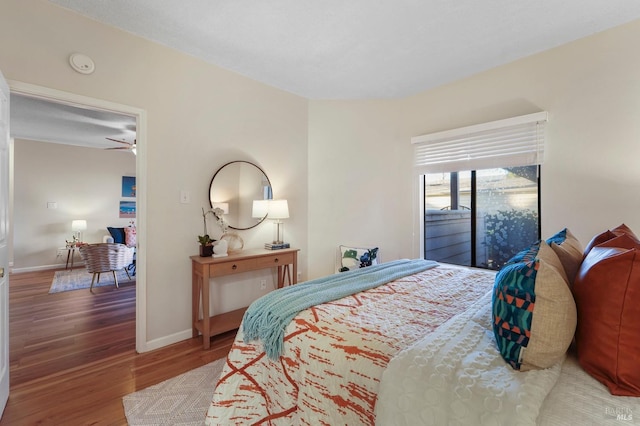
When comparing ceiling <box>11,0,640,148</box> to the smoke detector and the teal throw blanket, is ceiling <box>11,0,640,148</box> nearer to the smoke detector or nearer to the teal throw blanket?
the smoke detector

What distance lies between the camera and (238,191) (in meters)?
3.00

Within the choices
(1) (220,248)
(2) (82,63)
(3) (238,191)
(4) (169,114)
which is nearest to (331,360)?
(1) (220,248)

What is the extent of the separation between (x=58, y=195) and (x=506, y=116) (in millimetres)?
7540

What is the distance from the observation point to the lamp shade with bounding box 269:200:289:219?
3.11m

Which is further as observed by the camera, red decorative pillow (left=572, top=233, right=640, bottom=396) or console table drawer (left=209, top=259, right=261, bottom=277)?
console table drawer (left=209, top=259, right=261, bottom=277)

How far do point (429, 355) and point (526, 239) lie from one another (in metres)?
2.44

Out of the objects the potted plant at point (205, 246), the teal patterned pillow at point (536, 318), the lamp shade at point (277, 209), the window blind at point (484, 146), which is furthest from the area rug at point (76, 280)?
the teal patterned pillow at point (536, 318)

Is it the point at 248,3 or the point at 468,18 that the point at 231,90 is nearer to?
the point at 248,3

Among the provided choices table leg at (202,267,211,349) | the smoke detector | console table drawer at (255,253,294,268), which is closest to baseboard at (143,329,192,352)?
table leg at (202,267,211,349)

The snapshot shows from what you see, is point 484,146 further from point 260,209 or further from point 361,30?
point 260,209

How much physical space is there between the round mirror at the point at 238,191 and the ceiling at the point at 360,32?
103 cm

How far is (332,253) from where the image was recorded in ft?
12.1

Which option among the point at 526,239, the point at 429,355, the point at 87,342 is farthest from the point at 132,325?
the point at 526,239

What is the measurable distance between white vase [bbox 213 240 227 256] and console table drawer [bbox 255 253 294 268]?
13.1 inches
